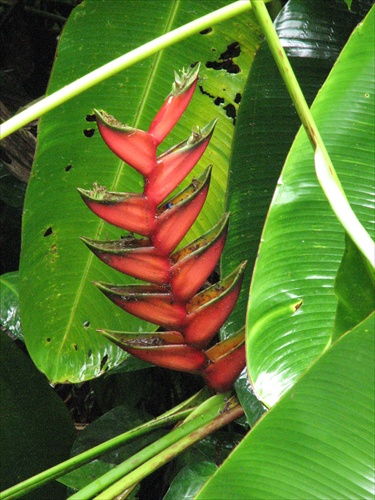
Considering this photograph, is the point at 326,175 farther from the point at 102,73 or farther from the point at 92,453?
the point at 92,453

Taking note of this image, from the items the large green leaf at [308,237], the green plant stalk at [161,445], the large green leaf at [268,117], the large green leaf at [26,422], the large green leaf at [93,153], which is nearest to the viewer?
the large green leaf at [308,237]

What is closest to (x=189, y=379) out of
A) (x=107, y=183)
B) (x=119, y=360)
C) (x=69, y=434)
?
(x=69, y=434)

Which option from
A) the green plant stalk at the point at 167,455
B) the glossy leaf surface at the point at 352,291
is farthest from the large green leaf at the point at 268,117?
the glossy leaf surface at the point at 352,291

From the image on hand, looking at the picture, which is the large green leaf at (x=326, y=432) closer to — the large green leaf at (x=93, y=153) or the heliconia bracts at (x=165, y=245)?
the heliconia bracts at (x=165, y=245)

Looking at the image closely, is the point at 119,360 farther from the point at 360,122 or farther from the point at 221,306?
the point at 360,122

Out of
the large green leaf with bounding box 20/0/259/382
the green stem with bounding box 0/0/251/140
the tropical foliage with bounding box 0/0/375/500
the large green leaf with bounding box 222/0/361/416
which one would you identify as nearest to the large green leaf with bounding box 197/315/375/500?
the tropical foliage with bounding box 0/0/375/500

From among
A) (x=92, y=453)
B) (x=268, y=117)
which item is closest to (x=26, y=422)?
(x=92, y=453)
